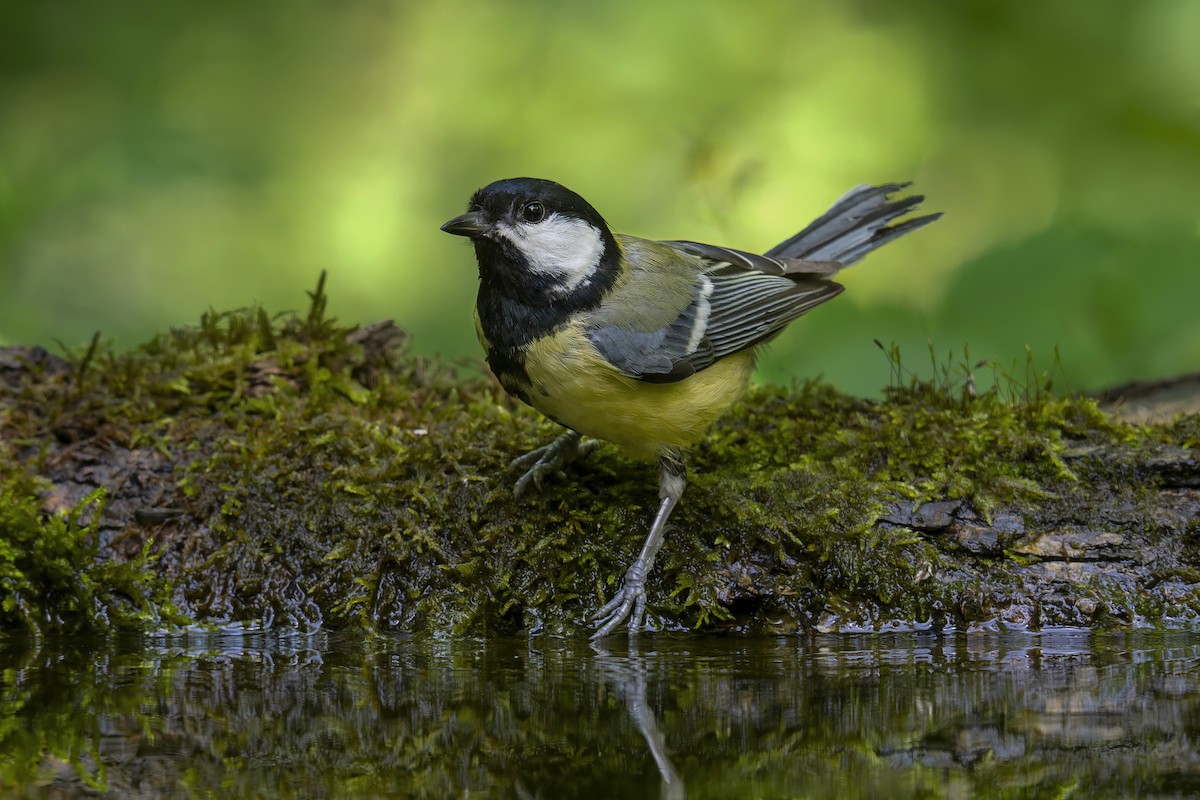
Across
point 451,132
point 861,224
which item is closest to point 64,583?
point 861,224

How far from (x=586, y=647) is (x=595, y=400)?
2.35ft

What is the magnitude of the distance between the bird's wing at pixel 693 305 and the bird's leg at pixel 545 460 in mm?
503

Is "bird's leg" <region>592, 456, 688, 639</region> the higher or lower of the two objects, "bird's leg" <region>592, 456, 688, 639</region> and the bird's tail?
→ the lower

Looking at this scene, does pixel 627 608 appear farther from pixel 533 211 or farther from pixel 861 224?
pixel 861 224

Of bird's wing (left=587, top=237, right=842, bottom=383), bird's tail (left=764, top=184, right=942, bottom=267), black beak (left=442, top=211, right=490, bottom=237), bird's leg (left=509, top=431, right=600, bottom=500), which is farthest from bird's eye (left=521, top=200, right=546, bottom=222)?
bird's tail (left=764, top=184, right=942, bottom=267)

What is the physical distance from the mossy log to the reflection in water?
161 millimetres

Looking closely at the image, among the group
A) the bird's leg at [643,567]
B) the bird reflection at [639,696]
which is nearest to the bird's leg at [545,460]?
the bird's leg at [643,567]

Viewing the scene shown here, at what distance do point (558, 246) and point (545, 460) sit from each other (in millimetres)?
720

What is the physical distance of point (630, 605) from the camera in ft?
10.0

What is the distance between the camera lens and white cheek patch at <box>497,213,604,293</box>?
3.18 meters

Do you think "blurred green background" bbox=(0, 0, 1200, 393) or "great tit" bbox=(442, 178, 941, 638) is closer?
"great tit" bbox=(442, 178, 941, 638)

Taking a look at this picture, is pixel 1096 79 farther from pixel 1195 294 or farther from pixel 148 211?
pixel 148 211

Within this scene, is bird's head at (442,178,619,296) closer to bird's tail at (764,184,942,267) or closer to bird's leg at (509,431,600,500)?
bird's leg at (509,431,600,500)

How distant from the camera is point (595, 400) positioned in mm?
3041
